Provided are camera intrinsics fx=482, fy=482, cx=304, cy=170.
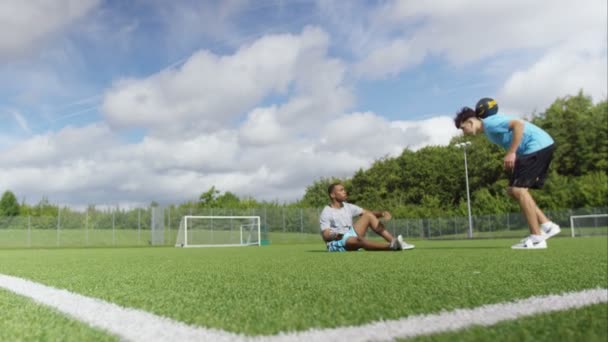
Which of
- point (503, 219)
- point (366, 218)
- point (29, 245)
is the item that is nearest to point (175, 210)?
point (29, 245)

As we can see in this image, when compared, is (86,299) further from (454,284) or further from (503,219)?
(503,219)

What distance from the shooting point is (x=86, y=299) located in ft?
7.45

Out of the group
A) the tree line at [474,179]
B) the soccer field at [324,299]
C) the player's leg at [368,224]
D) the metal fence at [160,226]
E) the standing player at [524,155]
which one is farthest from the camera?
the tree line at [474,179]

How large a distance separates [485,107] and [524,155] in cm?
71

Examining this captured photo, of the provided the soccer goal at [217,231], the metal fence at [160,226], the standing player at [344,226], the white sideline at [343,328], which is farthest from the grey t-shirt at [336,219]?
the metal fence at [160,226]

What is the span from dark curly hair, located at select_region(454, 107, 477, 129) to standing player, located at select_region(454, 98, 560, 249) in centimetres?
10

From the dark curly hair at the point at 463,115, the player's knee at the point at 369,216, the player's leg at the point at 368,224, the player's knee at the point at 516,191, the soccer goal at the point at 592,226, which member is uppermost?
the dark curly hair at the point at 463,115

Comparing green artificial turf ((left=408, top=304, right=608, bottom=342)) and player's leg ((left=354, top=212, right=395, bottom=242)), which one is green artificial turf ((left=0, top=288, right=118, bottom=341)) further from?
player's leg ((left=354, top=212, right=395, bottom=242))

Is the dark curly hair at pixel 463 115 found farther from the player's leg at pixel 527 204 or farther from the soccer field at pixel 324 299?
the soccer field at pixel 324 299

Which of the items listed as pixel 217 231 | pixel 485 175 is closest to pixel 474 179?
pixel 485 175

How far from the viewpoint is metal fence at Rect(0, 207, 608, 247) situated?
24984mm

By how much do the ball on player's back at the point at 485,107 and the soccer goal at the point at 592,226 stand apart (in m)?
25.6

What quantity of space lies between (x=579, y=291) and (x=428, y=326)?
1031 millimetres

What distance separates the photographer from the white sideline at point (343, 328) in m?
1.43
